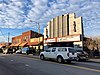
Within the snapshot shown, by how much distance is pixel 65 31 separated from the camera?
160ft

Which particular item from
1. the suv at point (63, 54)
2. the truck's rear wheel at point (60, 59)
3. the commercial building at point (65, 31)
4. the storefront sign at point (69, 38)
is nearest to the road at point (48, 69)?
the suv at point (63, 54)

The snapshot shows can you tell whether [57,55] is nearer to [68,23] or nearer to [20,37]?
[68,23]

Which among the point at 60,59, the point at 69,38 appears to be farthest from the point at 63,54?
the point at 69,38

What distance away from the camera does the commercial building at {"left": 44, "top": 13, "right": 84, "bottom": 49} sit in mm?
42612

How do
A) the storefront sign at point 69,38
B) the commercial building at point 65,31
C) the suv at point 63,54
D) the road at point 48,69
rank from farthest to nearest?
the commercial building at point 65,31 → the storefront sign at point 69,38 → the suv at point 63,54 → the road at point 48,69

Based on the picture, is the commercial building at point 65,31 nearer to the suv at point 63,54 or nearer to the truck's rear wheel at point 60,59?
the suv at point 63,54

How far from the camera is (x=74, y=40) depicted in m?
42.4

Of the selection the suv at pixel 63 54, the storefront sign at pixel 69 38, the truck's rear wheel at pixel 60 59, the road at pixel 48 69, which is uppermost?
the storefront sign at pixel 69 38

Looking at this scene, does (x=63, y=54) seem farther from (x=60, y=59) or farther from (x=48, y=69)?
(x=48, y=69)

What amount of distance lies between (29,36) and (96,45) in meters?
33.5

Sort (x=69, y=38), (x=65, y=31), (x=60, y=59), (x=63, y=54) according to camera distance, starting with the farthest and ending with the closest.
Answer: (x=65, y=31) → (x=69, y=38) → (x=60, y=59) → (x=63, y=54)

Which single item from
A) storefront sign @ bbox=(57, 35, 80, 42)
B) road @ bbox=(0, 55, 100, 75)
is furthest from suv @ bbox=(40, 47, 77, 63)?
storefront sign @ bbox=(57, 35, 80, 42)

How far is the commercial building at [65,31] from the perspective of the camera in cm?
4261

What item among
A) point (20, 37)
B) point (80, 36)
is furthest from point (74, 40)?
point (20, 37)
